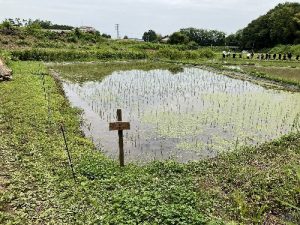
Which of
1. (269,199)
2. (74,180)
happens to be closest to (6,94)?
(74,180)

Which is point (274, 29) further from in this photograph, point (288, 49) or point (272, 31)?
point (288, 49)

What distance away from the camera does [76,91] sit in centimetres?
2070

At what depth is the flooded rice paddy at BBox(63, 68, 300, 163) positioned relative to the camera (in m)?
11.4

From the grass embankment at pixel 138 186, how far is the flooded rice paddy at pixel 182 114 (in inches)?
56.1

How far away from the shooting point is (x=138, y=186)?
763cm

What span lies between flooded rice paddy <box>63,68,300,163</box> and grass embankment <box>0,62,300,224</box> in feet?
4.68

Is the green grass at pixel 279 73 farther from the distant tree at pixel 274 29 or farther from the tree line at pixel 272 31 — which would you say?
the distant tree at pixel 274 29

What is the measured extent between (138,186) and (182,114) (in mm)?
7880

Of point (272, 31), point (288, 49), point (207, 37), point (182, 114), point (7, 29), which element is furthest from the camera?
point (207, 37)

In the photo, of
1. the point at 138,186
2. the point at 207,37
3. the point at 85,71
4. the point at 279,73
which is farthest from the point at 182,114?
the point at 207,37

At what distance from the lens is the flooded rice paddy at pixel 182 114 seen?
11.4 m

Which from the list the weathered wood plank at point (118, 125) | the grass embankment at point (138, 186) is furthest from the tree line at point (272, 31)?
the weathered wood plank at point (118, 125)

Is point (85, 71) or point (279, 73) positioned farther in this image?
point (85, 71)

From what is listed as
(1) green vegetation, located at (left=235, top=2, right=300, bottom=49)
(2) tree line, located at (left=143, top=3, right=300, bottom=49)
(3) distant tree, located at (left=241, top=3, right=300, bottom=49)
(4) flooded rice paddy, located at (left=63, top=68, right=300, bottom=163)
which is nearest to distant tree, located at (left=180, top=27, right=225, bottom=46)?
(2) tree line, located at (left=143, top=3, right=300, bottom=49)
